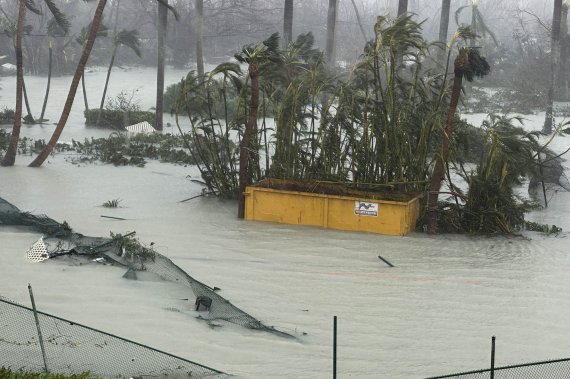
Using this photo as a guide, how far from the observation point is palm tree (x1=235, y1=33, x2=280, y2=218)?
15094 mm

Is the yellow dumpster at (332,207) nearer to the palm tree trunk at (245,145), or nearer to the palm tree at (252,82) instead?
the palm tree trunk at (245,145)

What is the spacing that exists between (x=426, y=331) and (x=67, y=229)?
5634 millimetres

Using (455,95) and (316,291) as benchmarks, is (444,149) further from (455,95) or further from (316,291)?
(316,291)

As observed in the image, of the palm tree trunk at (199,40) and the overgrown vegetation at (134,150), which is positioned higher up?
the palm tree trunk at (199,40)

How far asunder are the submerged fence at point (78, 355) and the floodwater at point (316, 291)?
0.75 meters

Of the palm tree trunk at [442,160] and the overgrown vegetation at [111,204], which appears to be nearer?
the palm tree trunk at [442,160]

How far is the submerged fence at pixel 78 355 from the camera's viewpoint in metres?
8.02

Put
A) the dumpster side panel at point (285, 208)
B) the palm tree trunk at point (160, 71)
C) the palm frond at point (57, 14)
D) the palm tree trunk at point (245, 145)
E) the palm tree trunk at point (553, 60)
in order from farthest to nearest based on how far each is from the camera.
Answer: the palm tree trunk at point (553, 60)
the palm tree trunk at point (160, 71)
the palm frond at point (57, 14)
the palm tree trunk at point (245, 145)
the dumpster side panel at point (285, 208)

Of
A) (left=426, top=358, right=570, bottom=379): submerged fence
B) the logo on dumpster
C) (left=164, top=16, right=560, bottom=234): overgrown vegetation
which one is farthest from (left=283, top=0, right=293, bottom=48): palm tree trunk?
(left=426, top=358, right=570, bottom=379): submerged fence

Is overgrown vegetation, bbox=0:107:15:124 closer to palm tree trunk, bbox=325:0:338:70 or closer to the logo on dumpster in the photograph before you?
palm tree trunk, bbox=325:0:338:70

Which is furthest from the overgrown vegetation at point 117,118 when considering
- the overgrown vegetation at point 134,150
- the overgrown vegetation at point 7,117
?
the overgrown vegetation at point 134,150

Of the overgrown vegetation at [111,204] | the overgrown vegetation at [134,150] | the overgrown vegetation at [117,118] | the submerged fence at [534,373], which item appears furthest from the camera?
the overgrown vegetation at [117,118]

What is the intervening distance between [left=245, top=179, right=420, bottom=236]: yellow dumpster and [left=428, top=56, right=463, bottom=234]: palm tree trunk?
31 centimetres

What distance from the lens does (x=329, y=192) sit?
600 inches
